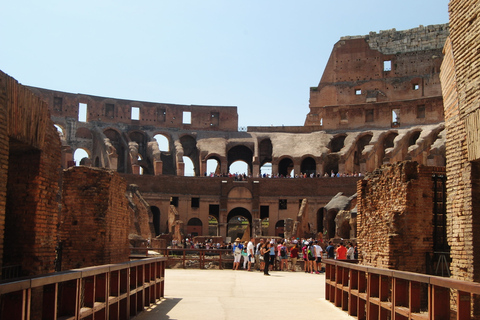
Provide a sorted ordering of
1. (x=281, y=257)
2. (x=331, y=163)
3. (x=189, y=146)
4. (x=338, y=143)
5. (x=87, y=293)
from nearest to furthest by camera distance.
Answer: (x=87, y=293) < (x=281, y=257) < (x=331, y=163) < (x=338, y=143) < (x=189, y=146)

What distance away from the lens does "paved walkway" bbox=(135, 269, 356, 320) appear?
32.7 feet

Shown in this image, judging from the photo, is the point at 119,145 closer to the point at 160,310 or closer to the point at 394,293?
the point at 160,310

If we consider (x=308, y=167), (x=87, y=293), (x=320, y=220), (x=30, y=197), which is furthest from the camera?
(x=308, y=167)

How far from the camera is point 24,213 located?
28.2 ft

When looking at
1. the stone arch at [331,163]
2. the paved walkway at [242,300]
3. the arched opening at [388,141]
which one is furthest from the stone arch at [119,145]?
the paved walkway at [242,300]

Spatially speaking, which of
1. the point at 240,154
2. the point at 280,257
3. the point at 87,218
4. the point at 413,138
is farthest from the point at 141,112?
the point at 87,218

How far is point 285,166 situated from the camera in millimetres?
51906

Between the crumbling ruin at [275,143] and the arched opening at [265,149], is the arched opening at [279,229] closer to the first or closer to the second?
the crumbling ruin at [275,143]

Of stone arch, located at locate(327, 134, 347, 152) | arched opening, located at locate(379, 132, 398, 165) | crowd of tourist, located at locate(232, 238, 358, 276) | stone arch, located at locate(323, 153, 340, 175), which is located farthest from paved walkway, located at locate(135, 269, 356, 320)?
stone arch, located at locate(327, 134, 347, 152)

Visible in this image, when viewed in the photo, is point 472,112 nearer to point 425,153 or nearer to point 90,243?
point 90,243

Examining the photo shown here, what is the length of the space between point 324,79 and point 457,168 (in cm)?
5008

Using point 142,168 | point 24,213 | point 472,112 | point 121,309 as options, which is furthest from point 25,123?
point 142,168

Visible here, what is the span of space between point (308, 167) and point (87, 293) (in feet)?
142

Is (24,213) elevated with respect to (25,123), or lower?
lower
